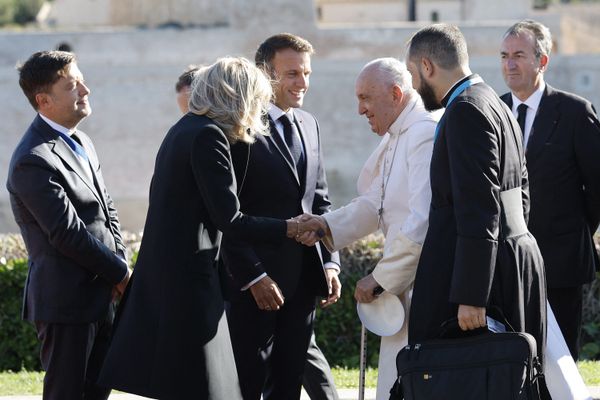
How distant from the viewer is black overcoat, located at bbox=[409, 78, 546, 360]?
4.20 metres

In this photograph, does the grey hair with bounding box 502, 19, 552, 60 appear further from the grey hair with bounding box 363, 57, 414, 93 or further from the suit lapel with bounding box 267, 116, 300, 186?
the suit lapel with bounding box 267, 116, 300, 186

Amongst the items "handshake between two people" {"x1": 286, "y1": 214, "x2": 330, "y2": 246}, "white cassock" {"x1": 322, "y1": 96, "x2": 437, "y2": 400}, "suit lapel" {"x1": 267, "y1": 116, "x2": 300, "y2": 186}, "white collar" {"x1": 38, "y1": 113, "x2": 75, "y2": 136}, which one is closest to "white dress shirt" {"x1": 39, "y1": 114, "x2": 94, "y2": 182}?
"white collar" {"x1": 38, "y1": 113, "x2": 75, "y2": 136}

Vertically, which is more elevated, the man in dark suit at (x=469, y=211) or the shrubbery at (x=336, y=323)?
the man in dark suit at (x=469, y=211)

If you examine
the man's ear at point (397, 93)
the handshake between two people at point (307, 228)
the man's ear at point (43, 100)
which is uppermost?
the man's ear at point (43, 100)

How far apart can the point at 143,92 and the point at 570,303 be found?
14.9m

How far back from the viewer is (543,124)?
5938 millimetres

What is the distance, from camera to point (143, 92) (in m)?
19.9

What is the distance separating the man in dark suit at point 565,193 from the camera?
5.83 meters

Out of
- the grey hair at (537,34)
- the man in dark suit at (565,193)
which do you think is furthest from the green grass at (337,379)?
the grey hair at (537,34)

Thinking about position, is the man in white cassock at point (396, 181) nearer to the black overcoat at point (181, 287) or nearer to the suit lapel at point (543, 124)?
the black overcoat at point (181, 287)

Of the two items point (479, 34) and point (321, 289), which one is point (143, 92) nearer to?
point (479, 34)

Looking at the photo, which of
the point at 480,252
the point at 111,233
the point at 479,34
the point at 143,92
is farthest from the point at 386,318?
the point at 479,34

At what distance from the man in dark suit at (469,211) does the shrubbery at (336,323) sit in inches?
127

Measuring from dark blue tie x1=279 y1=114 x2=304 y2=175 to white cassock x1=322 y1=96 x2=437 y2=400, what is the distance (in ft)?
0.92
